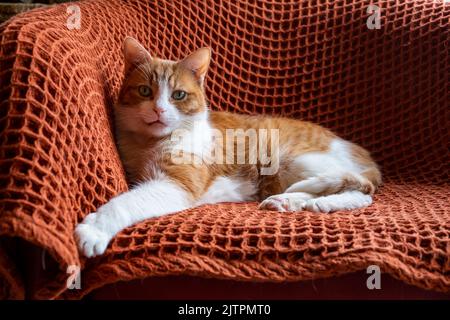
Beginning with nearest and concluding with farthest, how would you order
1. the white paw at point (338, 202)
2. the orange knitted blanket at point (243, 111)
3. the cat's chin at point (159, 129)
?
1. the orange knitted blanket at point (243, 111)
2. the white paw at point (338, 202)
3. the cat's chin at point (159, 129)

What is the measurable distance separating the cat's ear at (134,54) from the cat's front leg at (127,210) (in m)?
0.34

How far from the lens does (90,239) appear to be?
883 mm

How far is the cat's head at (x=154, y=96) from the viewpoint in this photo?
125cm

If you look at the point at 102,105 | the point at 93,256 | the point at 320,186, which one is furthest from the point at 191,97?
the point at 93,256

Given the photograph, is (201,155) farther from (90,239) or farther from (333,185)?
(90,239)

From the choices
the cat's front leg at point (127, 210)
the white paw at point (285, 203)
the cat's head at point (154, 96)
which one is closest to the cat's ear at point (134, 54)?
the cat's head at point (154, 96)

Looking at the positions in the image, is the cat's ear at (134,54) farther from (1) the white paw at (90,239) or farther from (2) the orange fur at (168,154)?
(1) the white paw at (90,239)

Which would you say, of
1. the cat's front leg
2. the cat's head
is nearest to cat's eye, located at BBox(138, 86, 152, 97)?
the cat's head

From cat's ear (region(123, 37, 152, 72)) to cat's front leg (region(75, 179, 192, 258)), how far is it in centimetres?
34

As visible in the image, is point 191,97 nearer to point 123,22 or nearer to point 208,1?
point 123,22

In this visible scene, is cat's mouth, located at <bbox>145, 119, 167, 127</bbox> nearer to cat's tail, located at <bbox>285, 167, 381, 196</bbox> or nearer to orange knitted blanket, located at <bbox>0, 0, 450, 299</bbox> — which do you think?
orange knitted blanket, located at <bbox>0, 0, 450, 299</bbox>

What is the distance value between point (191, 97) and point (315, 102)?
49 cm

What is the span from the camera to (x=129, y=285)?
92 cm

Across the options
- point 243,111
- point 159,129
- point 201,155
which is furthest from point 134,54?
point 243,111
